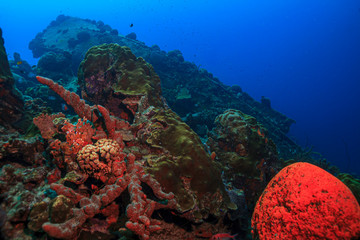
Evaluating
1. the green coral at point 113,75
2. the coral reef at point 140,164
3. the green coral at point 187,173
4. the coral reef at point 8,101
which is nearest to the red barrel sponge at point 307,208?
the green coral at point 187,173

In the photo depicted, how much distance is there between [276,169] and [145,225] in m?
4.98

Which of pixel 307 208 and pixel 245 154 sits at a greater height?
pixel 245 154

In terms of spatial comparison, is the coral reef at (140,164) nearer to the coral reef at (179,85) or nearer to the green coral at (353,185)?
the coral reef at (179,85)

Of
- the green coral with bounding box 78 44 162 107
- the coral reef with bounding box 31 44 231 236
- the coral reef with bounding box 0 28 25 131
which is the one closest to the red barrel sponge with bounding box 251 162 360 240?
the coral reef with bounding box 31 44 231 236

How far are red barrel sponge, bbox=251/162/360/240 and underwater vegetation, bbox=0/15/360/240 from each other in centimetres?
1

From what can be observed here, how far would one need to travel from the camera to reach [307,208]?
1.99m

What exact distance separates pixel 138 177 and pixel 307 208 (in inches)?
93.4

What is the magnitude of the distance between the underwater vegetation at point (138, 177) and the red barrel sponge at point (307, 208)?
0.04 ft

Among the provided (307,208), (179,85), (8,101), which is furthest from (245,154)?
(179,85)

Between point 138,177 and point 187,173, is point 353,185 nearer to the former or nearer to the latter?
point 187,173

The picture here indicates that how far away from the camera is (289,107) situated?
122m

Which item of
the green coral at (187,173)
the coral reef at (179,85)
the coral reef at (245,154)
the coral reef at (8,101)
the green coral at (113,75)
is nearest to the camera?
the green coral at (187,173)

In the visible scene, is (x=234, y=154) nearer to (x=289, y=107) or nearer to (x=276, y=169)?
(x=276, y=169)

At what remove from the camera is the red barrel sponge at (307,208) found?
6.00 feet
